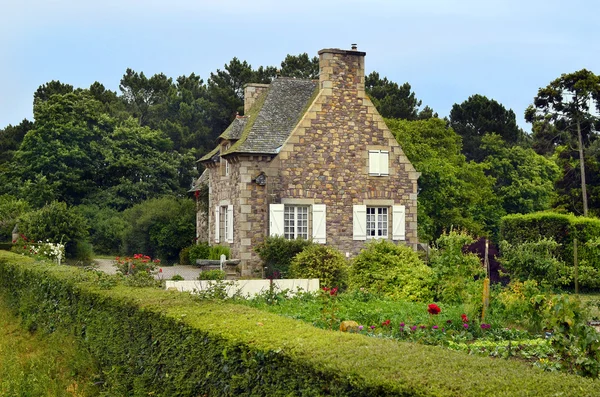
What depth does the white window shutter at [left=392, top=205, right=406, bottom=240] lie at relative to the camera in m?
27.2

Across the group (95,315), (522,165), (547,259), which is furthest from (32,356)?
(522,165)

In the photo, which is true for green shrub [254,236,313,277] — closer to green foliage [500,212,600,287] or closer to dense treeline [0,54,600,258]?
green foliage [500,212,600,287]

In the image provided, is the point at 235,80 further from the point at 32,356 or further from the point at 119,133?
the point at 32,356

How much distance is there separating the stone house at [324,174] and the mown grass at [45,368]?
12.9m

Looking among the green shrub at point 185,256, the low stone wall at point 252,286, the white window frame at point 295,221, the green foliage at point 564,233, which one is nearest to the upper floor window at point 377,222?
the white window frame at point 295,221

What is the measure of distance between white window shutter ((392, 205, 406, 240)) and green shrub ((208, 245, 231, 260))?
5848mm

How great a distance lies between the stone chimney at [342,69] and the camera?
2683 centimetres

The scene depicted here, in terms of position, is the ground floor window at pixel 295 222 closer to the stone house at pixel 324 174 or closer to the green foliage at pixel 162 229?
the stone house at pixel 324 174

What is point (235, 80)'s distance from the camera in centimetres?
5688

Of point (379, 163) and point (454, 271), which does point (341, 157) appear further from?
point (454, 271)

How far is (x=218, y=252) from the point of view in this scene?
28312 mm

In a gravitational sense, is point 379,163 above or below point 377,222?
above

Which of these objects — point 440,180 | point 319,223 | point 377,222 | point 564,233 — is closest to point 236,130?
point 319,223

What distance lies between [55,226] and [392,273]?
17.5 metres
